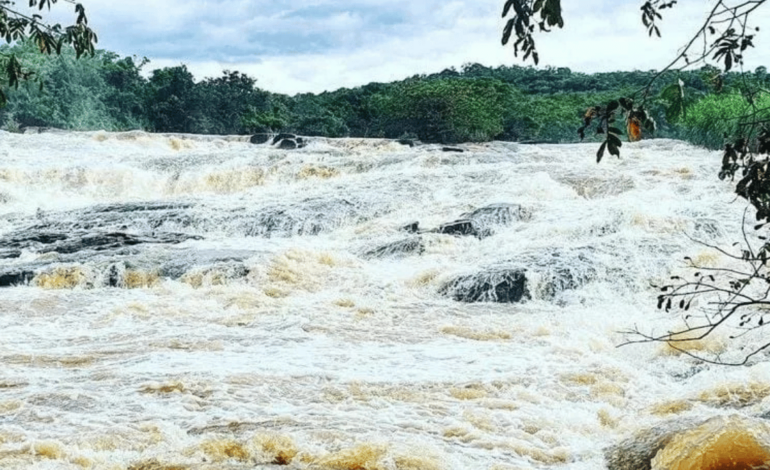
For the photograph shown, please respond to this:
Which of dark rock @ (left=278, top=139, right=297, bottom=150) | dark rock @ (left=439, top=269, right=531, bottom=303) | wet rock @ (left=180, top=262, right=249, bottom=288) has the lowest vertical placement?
dark rock @ (left=439, top=269, right=531, bottom=303)

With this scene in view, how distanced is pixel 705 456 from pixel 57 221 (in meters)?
11.5

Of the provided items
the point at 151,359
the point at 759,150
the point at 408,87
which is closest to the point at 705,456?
the point at 759,150

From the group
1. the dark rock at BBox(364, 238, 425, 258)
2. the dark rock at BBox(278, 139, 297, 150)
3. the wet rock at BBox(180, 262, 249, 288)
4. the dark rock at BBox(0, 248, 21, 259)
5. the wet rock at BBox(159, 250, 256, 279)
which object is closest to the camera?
the wet rock at BBox(180, 262, 249, 288)

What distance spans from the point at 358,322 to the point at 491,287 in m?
1.60

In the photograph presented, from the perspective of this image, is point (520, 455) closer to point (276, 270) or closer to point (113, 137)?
point (276, 270)

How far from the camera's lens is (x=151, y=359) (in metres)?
6.39

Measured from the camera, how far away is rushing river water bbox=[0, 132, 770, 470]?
191 inches

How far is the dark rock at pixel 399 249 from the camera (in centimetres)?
1068

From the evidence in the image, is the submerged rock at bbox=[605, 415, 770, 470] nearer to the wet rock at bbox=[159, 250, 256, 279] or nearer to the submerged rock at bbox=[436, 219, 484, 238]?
the wet rock at bbox=[159, 250, 256, 279]

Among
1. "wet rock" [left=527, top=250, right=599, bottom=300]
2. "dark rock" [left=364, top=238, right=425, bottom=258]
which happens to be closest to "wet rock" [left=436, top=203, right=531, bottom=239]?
"dark rock" [left=364, top=238, right=425, bottom=258]

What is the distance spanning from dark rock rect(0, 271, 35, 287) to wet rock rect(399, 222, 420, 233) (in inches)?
188

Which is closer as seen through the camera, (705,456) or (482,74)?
(705,456)

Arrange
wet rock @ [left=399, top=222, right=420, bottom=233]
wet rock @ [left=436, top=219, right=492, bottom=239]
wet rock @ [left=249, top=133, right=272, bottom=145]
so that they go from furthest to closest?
wet rock @ [left=249, top=133, right=272, bottom=145] → wet rock @ [left=399, top=222, right=420, bottom=233] → wet rock @ [left=436, top=219, right=492, bottom=239]

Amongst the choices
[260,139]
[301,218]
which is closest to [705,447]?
[301,218]
